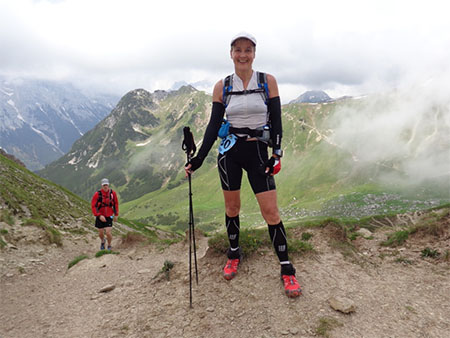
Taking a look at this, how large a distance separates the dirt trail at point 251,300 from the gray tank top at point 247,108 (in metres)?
4.11

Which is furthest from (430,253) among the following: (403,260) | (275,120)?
(275,120)

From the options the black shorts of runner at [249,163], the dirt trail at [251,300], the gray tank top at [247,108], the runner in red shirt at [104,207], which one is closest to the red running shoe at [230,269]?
the dirt trail at [251,300]

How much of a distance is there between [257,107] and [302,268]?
465 centimetres

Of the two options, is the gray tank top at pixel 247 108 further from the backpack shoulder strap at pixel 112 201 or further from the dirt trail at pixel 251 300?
the backpack shoulder strap at pixel 112 201

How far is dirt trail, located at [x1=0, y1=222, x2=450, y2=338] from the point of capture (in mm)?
5359

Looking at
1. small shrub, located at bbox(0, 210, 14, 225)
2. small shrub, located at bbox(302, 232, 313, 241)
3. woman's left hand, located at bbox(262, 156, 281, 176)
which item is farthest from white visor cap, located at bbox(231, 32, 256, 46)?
small shrub, located at bbox(0, 210, 14, 225)

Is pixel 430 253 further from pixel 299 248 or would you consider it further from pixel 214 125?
pixel 214 125

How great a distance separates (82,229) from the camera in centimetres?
2030

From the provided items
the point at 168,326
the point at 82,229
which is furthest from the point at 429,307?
the point at 82,229

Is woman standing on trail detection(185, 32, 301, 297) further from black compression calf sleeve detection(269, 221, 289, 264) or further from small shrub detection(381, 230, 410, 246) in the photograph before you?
small shrub detection(381, 230, 410, 246)

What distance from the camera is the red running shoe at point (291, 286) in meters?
5.91

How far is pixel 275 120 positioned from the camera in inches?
248

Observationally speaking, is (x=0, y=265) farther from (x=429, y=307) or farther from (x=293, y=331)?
(x=429, y=307)

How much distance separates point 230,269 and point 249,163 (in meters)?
3.08
